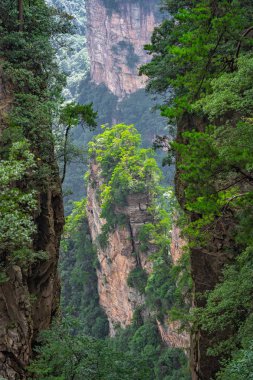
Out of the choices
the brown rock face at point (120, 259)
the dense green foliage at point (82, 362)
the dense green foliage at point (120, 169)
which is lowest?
the dense green foliage at point (82, 362)

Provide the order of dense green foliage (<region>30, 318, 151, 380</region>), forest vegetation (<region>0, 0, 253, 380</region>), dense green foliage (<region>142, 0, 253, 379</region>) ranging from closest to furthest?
dense green foliage (<region>142, 0, 253, 379</region>), forest vegetation (<region>0, 0, 253, 380</region>), dense green foliage (<region>30, 318, 151, 380</region>)

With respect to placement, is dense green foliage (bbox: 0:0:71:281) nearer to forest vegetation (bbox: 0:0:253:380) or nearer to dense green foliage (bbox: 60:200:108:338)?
forest vegetation (bbox: 0:0:253:380)

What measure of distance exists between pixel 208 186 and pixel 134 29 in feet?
232

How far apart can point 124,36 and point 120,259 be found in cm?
4607

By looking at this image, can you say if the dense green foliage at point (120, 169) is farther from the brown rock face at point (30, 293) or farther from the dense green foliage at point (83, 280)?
the brown rock face at point (30, 293)

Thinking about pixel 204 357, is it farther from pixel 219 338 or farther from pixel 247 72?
pixel 247 72

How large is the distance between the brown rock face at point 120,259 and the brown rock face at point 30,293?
57.2ft

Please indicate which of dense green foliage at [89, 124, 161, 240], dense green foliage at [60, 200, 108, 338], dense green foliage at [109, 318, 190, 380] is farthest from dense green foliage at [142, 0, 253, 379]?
dense green foliage at [60, 200, 108, 338]


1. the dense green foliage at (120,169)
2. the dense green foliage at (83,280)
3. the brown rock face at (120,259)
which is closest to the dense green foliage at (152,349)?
the brown rock face at (120,259)

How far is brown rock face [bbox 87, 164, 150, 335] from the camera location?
36.2 meters

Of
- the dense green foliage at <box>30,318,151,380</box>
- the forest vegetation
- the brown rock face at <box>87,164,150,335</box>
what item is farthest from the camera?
the brown rock face at <box>87,164,150,335</box>

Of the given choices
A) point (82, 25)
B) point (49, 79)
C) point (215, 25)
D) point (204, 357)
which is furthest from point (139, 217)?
point (82, 25)

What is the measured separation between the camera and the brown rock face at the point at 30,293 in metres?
12.1

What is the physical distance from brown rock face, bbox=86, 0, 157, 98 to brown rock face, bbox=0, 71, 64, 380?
59.9 m
